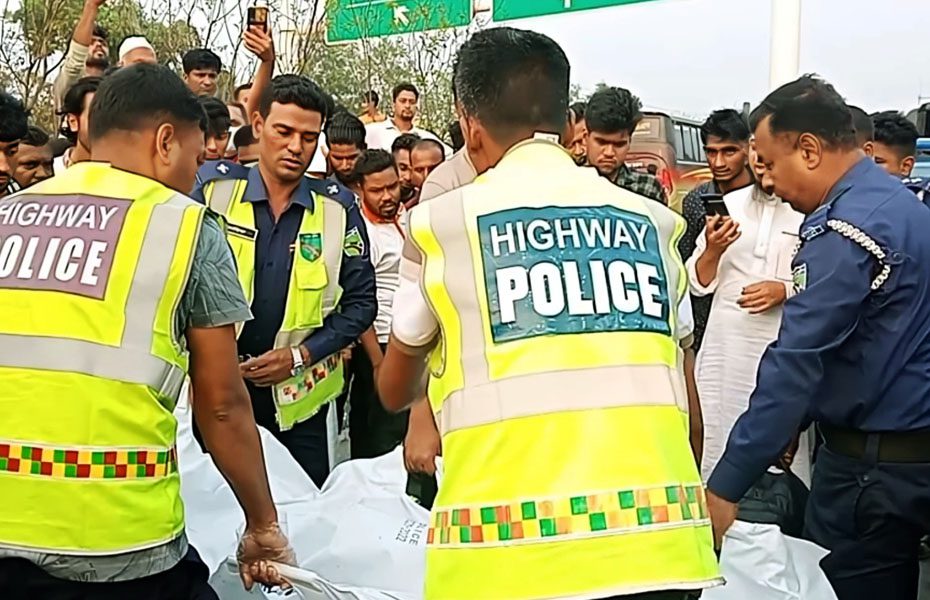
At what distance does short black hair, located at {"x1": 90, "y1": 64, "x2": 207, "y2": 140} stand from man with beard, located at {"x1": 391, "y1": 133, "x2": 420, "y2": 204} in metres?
3.10

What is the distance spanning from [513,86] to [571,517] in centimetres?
74

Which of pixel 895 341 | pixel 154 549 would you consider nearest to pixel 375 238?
pixel 895 341

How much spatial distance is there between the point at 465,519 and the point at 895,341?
4.40ft

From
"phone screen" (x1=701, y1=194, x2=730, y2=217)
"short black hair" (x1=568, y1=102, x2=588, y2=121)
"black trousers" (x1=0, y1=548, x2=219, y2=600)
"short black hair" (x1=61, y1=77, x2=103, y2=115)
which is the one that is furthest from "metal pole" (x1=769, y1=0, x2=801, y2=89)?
"black trousers" (x1=0, y1=548, x2=219, y2=600)

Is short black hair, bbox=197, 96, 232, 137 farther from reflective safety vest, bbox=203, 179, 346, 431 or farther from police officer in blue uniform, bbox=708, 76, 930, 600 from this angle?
police officer in blue uniform, bbox=708, 76, 930, 600

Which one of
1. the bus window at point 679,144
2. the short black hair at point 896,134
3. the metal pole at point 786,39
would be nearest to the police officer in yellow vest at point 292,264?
the short black hair at point 896,134

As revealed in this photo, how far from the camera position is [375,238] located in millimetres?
4652

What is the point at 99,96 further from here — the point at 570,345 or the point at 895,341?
the point at 895,341

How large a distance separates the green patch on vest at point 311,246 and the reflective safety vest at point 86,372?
1.44 m

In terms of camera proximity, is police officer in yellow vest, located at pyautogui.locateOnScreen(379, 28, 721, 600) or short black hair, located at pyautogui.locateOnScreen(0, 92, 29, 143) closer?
police officer in yellow vest, located at pyautogui.locateOnScreen(379, 28, 721, 600)

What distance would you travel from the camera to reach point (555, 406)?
1609 mm

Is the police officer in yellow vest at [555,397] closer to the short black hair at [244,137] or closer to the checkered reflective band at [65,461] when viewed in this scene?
the checkered reflective band at [65,461]

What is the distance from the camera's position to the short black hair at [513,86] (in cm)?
183

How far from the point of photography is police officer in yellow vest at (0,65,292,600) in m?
1.76
